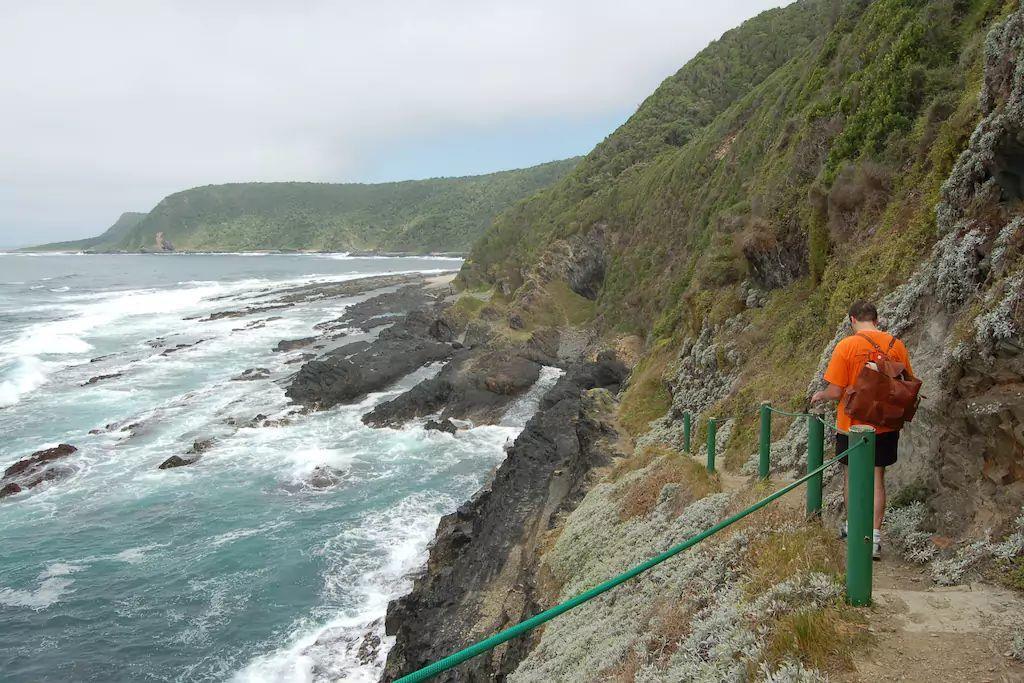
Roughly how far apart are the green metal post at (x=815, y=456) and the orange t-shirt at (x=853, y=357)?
0.65m

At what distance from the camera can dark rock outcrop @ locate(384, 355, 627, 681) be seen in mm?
10672

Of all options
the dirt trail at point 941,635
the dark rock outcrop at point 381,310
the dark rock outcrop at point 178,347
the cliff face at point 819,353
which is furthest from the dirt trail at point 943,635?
the dark rock outcrop at point 381,310

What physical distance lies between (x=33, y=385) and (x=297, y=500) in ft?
81.4

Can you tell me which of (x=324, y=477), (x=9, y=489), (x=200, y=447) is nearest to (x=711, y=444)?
(x=324, y=477)

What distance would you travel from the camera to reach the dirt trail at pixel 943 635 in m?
3.57

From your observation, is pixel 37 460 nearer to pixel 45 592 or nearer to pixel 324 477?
pixel 45 592

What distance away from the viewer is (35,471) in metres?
22.5

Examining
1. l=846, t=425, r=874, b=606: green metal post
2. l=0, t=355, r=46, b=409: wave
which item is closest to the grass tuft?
l=846, t=425, r=874, b=606: green metal post

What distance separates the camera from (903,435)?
19.9ft

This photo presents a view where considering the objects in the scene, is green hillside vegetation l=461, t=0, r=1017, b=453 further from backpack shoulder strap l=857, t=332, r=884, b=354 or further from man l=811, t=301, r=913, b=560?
A: backpack shoulder strap l=857, t=332, r=884, b=354

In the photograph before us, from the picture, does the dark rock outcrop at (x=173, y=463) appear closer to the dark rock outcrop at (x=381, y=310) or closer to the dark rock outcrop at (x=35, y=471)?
the dark rock outcrop at (x=35, y=471)

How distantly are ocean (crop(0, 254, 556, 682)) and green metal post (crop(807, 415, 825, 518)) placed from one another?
9798 millimetres

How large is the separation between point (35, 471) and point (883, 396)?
88.8ft

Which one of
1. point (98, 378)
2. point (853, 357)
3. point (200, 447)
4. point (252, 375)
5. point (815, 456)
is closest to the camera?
point (853, 357)
